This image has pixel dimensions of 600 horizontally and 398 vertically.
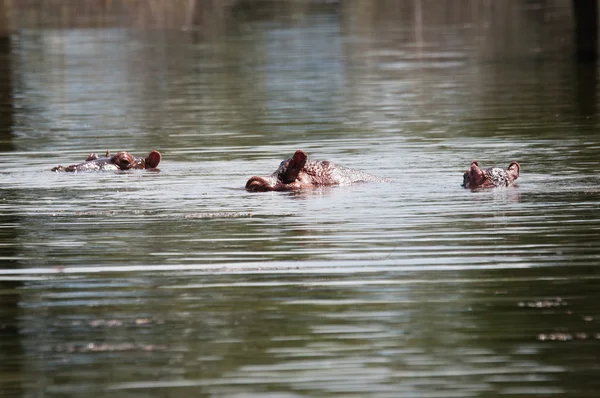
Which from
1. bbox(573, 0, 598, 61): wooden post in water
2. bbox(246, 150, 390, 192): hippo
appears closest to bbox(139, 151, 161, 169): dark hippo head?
bbox(246, 150, 390, 192): hippo

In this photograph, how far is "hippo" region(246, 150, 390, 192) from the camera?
15.3 m

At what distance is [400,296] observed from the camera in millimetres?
9242

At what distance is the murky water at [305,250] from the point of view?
7641 millimetres

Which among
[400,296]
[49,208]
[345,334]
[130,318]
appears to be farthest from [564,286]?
[49,208]

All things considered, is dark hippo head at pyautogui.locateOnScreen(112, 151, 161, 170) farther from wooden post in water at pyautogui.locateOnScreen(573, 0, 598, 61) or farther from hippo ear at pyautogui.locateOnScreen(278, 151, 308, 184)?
wooden post in water at pyautogui.locateOnScreen(573, 0, 598, 61)

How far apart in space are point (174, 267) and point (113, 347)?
2.45m

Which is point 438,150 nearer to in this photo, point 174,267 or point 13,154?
point 13,154

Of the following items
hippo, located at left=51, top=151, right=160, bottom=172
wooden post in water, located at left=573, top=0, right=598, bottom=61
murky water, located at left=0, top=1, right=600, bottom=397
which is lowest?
murky water, located at left=0, top=1, right=600, bottom=397

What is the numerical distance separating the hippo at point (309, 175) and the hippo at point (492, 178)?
1091 mm

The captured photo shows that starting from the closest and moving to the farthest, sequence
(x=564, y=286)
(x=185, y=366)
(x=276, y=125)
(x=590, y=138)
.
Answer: (x=185, y=366), (x=564, y=286), (x=590, y=138), (x=276, y=125)

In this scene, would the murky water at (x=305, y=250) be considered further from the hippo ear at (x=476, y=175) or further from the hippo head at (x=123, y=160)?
the hippo head at (x=123, y=160)

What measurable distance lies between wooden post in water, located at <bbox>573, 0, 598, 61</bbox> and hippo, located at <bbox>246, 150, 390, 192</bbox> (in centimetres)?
1635

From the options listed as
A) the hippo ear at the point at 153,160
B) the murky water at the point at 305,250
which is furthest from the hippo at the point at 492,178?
the hippo ear at the point at 153,160

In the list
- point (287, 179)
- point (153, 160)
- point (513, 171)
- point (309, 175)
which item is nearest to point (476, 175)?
point (513, 171)
